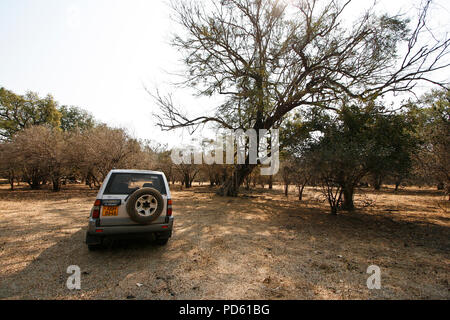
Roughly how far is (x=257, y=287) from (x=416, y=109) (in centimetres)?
1025

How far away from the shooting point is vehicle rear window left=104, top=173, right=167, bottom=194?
4.50 m

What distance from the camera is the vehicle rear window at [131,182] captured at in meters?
4.50

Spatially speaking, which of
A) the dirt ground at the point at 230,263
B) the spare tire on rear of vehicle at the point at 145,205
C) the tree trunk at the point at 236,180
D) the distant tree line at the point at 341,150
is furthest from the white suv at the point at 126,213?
the tree trunk at the point at 236,180

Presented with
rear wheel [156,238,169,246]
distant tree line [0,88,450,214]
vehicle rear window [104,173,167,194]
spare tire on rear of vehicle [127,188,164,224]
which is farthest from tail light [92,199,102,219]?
distant tree line [0,88,450,214]

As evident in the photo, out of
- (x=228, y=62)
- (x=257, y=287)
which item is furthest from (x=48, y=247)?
(x=228, y=62)

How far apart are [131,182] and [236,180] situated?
43.1ft

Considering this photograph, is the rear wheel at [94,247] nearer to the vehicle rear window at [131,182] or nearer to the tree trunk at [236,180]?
the vehicle rear window at [131,182]

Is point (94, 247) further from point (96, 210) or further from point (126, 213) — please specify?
point (126, 213)

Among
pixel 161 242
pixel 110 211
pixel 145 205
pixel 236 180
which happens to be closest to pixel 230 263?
pixel 161 242

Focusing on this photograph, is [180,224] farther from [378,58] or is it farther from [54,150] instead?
[54,150]

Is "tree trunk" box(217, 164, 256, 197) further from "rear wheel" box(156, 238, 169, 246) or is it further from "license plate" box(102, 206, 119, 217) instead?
"license plate" box(102, 206, 119, 217)

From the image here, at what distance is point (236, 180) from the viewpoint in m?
17.6

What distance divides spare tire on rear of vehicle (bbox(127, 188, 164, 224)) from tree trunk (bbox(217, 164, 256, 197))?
42.1 feet

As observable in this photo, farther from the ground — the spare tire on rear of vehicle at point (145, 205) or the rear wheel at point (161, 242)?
the spare tire on rear of vehicle at point (145, 205)
